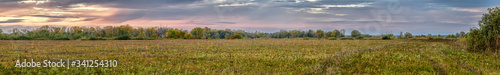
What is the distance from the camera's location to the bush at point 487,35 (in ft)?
66.0

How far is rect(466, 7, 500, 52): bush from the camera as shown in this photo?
20.1 m

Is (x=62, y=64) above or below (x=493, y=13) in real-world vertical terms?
below

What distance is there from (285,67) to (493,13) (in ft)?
59.3

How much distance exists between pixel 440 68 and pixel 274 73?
273 inches

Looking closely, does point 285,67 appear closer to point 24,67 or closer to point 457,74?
point 457,74

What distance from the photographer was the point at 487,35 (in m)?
21.1

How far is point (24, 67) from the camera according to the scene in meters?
11.5

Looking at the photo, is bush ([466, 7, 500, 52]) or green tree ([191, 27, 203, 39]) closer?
bush ([466, 7, 500, 52])

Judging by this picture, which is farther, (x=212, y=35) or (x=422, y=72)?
(x=212, y=35)

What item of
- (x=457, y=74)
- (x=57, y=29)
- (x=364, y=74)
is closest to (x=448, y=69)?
Result: (x=457, y=74)

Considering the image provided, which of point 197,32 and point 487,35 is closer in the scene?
point 487,35

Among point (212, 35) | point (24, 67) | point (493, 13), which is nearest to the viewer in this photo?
point (24, 67)

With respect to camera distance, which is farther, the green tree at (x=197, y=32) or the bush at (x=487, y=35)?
the green tree at (x=197, y=32)

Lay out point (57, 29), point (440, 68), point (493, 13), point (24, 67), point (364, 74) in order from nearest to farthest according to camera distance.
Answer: point (364, 74)
point (24, 67)
point (440, 68)
point (493, 13)
point (57, 29)
